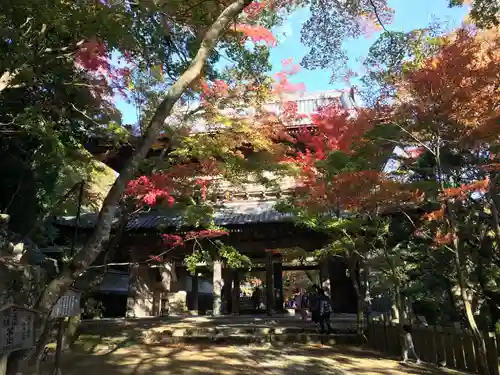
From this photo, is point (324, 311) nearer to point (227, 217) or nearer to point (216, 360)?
point (216, 360)

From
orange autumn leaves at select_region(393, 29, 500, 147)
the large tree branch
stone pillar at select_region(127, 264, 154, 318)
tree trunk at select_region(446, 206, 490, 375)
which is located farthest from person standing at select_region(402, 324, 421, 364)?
stone pillar at select_region(127, 264, 154, 318)

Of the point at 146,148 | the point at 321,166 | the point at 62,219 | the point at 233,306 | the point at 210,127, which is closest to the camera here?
the point at 146,148

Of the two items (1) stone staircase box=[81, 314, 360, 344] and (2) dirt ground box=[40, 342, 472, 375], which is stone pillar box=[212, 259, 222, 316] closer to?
(1) stone staircase box=[81, 314, 360, 344]

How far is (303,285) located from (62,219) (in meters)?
23.9

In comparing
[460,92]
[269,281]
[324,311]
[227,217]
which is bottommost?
[324,311]

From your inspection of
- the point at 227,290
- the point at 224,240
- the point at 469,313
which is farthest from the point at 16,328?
the point at 227,290

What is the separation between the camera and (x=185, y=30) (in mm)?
8242

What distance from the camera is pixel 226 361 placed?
776cm

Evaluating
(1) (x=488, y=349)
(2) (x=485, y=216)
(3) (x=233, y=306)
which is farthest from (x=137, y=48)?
(3) (x=233, y=306)

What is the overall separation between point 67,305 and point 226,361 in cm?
372

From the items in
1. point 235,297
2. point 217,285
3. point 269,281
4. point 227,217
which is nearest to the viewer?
point 227,217

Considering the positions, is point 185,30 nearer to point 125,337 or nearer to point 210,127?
point 210,127

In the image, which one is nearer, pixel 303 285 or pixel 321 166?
pixel 321 166

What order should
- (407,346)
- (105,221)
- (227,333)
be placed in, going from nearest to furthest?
(105,221)
(407,346)
(227,333)
